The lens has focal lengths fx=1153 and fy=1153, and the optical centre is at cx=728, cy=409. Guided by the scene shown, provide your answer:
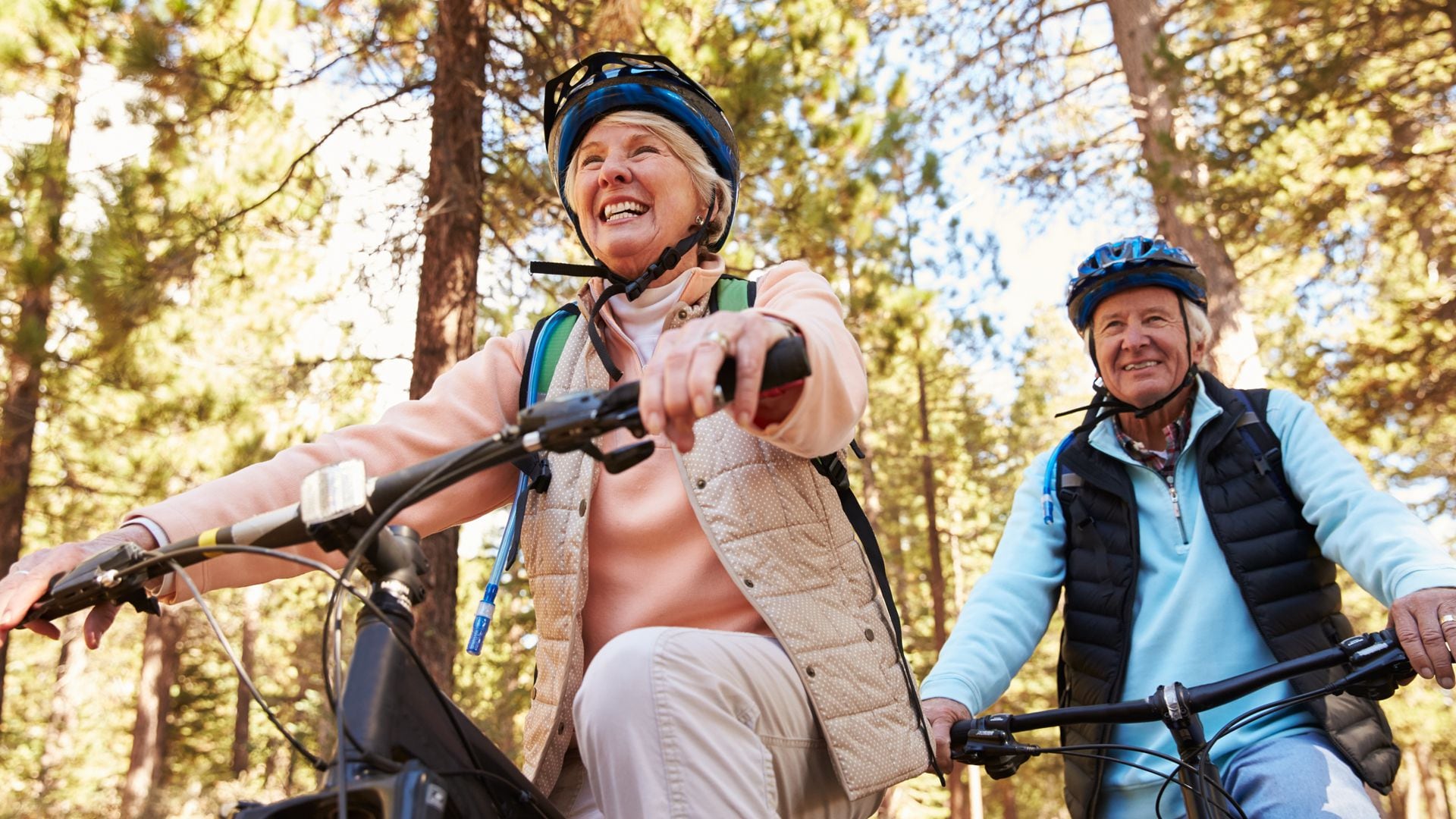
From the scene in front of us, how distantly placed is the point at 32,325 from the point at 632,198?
951 centimetres

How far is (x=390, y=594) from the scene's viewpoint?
5.96 ft

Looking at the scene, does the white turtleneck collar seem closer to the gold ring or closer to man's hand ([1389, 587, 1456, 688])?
the gold ring

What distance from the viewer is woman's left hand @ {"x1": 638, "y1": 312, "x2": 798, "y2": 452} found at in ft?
5.19

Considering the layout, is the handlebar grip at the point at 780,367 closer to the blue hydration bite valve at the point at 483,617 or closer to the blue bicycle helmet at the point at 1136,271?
the blue hydration bite valve at the point at 483,617

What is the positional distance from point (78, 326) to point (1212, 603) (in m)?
11.3

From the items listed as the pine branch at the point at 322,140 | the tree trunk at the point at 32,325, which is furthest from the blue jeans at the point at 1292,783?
the tree trunk at the point at 32,325

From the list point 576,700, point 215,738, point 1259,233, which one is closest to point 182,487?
point 1259,233

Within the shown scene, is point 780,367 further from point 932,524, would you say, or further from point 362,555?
point 932,524

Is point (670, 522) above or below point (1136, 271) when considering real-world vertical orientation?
below

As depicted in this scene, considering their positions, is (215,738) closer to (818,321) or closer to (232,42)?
(232,42)

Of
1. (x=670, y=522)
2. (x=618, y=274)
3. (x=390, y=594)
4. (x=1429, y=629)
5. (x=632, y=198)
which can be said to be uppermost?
(x=632, y=198)

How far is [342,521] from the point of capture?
176 centimetres

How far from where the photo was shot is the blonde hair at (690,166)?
307 cm

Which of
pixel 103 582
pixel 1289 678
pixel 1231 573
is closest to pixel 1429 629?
pixel 1289 678
